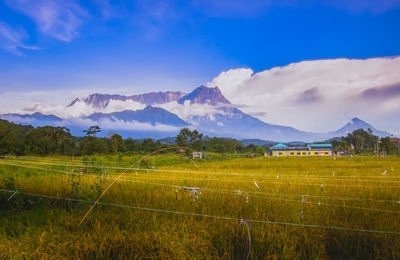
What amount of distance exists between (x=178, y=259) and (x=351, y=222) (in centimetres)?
218

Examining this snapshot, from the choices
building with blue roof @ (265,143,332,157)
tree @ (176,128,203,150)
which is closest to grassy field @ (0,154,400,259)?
tree @ (176,128,203,150)

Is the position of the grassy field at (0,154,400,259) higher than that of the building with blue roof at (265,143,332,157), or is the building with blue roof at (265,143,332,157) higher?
the grassy field at (0,154,400,259)

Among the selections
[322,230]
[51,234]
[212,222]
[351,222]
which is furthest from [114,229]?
[351,222]

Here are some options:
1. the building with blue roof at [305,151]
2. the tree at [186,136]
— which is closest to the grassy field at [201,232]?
the tree at [186,136]

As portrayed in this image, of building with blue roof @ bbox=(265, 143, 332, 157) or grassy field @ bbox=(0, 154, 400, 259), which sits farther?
building with blue roof @ bbox=(265, 143, 332, 157)

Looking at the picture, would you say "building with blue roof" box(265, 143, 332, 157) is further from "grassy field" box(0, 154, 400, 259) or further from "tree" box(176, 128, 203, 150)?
"grassy field" box(0, 154, 400, 259)

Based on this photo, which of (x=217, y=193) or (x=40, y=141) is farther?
(x=40, y=141)

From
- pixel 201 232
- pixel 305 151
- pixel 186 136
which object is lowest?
pixel 305 151

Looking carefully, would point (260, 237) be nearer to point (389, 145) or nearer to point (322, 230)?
point (322, 230)

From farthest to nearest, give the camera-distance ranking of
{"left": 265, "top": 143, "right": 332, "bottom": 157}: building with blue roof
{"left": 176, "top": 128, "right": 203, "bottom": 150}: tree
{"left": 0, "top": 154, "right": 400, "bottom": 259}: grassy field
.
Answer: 1. {"left": 265, "top": 143, "right": 332, "bottom": 157}: building with blue roof
2. {"left": 176, "top": 128, "right": 203, "bottom": 150}: tree
3. {"left": 0, "top": 154, "right": 400, "bottom": 259}: grassy field

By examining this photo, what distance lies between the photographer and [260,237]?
7.14 ft

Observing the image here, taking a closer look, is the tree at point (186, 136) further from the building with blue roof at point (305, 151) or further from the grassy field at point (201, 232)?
the building with blue roof at point (305, 151)

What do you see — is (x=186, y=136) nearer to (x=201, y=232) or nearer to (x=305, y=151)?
(x=201, y=232)

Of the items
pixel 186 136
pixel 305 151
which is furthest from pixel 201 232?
pixel 305 151
